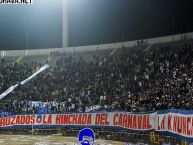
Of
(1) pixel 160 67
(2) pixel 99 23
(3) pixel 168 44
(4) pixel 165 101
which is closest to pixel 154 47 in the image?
(3) pixel 168 44

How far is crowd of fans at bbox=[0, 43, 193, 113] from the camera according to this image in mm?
28084

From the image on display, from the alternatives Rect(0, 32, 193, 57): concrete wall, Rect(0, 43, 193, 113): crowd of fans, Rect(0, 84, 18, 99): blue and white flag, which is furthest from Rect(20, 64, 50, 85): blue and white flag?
Rect(0, 32, 193, 57): concrete wall

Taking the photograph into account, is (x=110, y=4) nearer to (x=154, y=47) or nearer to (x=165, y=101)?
(x=154, y=47)

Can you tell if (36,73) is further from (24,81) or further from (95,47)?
(95,47)

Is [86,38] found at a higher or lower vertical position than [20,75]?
higher

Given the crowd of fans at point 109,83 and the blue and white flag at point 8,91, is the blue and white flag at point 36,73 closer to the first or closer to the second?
the crowd of fans at point 109,83

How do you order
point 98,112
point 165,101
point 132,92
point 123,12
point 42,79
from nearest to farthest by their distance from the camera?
point 165,101
point 98,112
point 132,92
point 42,79
point 123,12

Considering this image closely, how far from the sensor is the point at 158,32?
4272cm

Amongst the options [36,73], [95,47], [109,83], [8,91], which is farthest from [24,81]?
[109,83]

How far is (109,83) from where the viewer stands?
35.8 meters

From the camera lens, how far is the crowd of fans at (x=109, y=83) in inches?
1106

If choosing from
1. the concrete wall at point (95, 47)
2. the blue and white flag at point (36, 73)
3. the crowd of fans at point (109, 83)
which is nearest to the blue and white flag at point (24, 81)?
the blue and white flag at point (36, 73)

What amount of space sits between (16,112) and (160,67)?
11.3 meters

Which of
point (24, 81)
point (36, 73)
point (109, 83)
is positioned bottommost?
point (109, 83)
